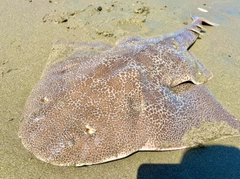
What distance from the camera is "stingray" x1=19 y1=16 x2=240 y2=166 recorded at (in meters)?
2.90

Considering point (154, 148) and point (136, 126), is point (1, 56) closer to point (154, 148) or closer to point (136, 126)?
point (136, 126)

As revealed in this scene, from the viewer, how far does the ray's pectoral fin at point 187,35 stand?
4811 millimetres

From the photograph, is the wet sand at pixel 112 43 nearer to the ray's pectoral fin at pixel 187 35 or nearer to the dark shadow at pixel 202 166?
the dark shadow at pixel 202 166

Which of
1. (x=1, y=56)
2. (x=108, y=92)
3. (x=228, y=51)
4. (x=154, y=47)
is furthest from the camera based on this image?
(x=228, y=51)

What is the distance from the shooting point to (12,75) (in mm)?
4562

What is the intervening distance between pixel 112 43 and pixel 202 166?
3.70m

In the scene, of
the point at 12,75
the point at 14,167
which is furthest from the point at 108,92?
the point at 12,75

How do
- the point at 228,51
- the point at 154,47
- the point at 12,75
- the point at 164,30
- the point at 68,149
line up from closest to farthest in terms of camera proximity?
the point at 68,149
the point at 154,47
the point at 12,75
the point at 228,51
the point at 164,30

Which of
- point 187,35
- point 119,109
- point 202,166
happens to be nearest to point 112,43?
point 187,35

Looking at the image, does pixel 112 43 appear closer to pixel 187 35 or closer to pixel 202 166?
pixel 187 35

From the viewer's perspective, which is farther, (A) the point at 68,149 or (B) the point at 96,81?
(B) the point at 96,81

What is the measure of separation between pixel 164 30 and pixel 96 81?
3.90 meters

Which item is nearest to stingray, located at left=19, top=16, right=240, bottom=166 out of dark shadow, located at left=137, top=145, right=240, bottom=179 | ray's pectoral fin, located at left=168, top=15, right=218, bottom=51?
dark shadow, located at left=137, top=145, right=240, bottom=179


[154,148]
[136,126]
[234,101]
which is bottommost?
[234,101]
